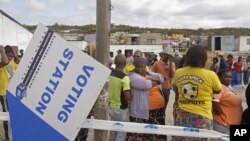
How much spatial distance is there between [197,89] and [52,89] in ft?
6.11

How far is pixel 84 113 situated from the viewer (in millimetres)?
3262

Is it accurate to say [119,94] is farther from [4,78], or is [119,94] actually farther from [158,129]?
[4,78]

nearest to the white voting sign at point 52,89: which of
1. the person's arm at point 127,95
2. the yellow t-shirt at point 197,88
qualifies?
the yellow t-shirt at point 197,88

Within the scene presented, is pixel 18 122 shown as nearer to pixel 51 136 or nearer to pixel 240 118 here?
pixel 51 136

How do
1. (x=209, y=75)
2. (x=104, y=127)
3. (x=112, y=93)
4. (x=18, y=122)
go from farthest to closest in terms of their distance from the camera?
(x=112, y=93)
(x=209, y=75)
(x=104, y=127)
(x=18, y=122)

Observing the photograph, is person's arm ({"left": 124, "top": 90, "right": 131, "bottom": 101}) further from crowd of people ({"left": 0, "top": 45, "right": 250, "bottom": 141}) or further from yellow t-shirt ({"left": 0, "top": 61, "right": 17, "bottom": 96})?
yellow t-shirt ({"left": 0, "top": 61, "right": 17, "bottom": 96})

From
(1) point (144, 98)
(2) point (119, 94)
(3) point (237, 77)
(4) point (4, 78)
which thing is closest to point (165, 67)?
(1) point (144, 98)

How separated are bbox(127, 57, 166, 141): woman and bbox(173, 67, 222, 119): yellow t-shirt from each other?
1028mm

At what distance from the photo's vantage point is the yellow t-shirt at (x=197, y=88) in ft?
14.9

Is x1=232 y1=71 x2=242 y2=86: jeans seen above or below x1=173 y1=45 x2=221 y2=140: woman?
below

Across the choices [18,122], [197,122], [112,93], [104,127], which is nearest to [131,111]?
[112,93]

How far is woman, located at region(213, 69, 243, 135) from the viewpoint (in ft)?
15.1

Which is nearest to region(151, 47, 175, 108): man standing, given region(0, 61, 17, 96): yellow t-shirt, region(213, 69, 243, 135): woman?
region(0, 61, 17, 96): yellow t-shirt

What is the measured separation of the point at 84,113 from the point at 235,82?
52.6 ft
